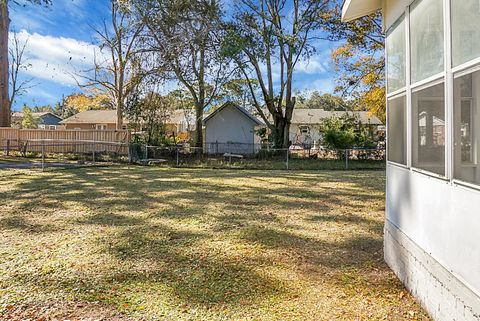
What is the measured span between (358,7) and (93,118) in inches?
1429

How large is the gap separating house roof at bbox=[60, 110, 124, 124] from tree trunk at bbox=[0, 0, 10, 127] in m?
14.9

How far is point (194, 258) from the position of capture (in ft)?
13.5

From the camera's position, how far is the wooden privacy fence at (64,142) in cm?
1934

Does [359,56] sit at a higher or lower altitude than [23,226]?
higher

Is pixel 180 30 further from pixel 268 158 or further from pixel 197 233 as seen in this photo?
pixel 197 233

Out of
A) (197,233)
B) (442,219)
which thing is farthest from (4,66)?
(442,219)

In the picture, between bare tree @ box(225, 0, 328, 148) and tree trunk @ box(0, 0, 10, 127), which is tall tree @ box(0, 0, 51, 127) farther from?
bare tree @ box(225, 0, 328, 148)

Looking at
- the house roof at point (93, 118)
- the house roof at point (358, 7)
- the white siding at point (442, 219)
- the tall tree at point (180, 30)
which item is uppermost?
the tall tree at point (180, 30)

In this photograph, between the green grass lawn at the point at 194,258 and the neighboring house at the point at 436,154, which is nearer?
the neighboring house at the point at 436,154

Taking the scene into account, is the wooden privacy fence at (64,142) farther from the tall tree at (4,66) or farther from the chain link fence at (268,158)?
the chain link fence at (268,158)

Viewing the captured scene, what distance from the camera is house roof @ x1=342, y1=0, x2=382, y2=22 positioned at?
4.29 m

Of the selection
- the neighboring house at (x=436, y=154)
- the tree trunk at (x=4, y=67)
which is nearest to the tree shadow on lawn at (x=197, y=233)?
the neighboring house at (x=436, y=154)

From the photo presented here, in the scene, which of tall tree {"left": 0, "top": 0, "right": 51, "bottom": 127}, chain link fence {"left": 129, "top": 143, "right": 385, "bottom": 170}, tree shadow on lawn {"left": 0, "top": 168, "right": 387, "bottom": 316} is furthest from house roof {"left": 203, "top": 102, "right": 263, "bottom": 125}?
tree shadow on lawn {"left": 0, "top": 168, "right": 387, "bottom": 316}

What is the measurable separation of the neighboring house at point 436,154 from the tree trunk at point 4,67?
19972 mm
